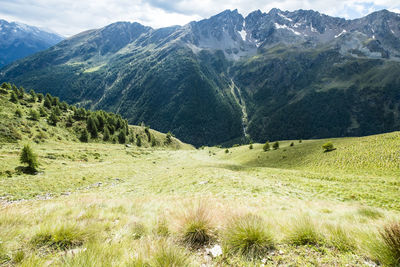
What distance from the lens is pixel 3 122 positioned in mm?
43938

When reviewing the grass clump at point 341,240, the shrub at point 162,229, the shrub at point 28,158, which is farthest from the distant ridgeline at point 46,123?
the grass clump at point 341,240

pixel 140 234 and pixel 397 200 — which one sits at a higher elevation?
pixel 140 234

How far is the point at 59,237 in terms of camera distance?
162 inches

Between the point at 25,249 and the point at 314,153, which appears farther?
the point at 314,153

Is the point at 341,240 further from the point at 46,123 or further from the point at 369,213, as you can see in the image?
the point at 46,123

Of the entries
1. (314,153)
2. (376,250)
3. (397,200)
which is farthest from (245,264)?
(314,153)

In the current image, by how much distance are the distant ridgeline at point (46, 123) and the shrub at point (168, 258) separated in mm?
54379

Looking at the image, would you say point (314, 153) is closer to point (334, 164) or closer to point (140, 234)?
point (334, 164)

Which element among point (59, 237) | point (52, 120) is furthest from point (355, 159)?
point (52, 120)

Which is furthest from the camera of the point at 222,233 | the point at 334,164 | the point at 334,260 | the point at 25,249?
the point at 334,164

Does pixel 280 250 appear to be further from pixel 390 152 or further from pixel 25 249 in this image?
pixel 390 152

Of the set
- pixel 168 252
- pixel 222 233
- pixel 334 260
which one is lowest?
pixel 334 260

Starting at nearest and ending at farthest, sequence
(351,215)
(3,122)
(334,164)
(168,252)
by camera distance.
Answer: (168,252) < (351,215) < (334,164) < (3,122)

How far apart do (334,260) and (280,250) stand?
97cm
